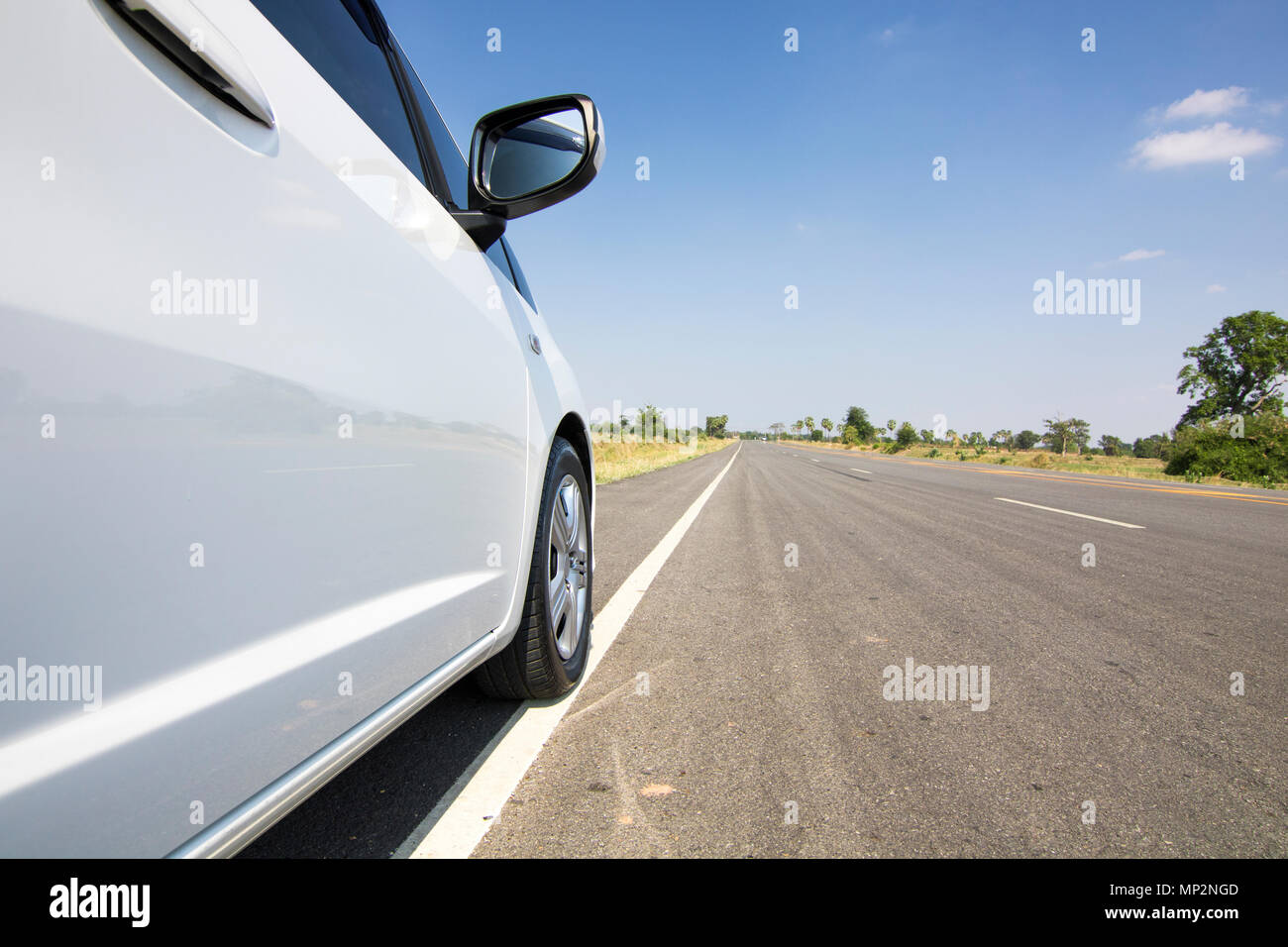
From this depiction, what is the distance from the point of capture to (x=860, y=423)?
13550 cm

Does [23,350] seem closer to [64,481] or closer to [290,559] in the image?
[64,481]

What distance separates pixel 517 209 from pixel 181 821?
165 centimetres

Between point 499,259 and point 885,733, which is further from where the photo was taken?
point 499,259

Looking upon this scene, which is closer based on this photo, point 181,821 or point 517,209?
point 181,821

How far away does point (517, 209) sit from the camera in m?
1.87

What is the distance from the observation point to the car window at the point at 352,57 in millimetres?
1403

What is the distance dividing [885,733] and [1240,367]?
77.8 m

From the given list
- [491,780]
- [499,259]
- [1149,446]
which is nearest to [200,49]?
[499,259]

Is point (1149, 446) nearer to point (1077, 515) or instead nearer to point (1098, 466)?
point (1098, 466)

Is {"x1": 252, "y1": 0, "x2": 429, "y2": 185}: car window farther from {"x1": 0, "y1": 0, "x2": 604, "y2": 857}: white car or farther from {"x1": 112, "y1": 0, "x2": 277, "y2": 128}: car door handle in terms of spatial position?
{"x1": 112, "y1": 0, "x2": 277, "y2": 128}: car door handle

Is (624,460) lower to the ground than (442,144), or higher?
lower

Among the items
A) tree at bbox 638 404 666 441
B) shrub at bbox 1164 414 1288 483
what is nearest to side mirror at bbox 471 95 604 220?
shrub at bbox 1164 414 1288 483

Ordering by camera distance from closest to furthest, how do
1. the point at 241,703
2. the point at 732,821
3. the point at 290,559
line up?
the point at 241,703
the point at 290,559
the point at 732,821
